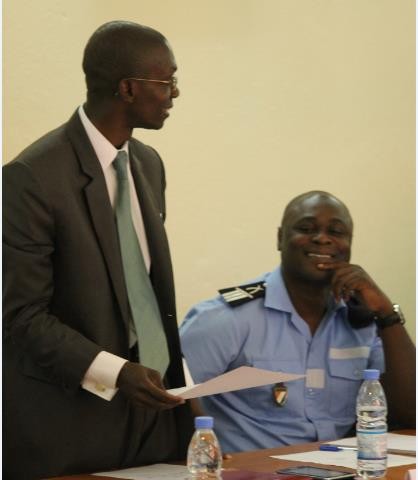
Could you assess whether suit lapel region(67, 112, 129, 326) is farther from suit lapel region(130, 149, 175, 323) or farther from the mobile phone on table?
the mobile phone on table

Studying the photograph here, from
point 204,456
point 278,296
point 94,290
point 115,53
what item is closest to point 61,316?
point 94,290

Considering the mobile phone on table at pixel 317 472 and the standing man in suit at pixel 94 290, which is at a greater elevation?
the standing man in suit at pixel 94 290

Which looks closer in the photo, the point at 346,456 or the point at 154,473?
the point at 154,473

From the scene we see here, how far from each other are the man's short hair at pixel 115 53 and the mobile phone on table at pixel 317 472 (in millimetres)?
1175

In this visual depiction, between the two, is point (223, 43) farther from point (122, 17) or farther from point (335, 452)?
point (335, 452)

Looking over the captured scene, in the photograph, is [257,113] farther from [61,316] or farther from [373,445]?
[373,445]

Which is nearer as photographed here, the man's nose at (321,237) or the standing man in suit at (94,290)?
the standing man in suit at (94,290)

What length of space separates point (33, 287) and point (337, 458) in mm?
1016

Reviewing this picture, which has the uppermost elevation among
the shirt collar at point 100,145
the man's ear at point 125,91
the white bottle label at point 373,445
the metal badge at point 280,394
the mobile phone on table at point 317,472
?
the man's ear at point 125,91

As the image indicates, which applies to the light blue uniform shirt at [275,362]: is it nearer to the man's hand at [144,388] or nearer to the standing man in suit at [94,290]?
the standing man in suit at [94,290]

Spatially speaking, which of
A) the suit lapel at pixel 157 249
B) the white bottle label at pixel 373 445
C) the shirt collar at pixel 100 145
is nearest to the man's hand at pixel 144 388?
the suit lapel at pixel 157 249

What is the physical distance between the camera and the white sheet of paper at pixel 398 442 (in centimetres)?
324

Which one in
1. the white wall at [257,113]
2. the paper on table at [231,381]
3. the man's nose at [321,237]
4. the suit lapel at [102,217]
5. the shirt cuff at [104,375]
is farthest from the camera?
the white wall at [257,113]

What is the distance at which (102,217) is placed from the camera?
2828 millimetres
